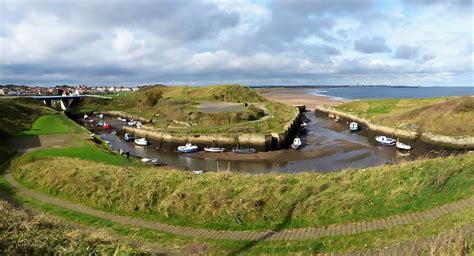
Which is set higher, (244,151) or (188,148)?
(188,148)

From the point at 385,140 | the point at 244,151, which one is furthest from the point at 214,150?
the point at 385,140

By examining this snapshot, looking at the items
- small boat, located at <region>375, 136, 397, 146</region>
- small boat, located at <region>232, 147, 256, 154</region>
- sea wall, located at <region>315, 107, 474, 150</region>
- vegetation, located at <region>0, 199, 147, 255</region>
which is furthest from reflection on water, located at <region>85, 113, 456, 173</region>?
vegetation, located at <region>0, 199, 147, 255</region>

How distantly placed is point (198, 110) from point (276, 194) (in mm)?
75367

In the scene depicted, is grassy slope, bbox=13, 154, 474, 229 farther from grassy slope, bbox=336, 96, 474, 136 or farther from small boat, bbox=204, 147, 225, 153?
grassy slope, bbox=336, 96, 474, 136

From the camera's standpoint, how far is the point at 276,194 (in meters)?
16.8

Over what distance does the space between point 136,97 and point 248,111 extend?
79.6m

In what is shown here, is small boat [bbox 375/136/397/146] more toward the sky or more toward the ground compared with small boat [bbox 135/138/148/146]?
more toward the sky

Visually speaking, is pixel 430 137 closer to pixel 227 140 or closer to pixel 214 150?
pixel 227 140

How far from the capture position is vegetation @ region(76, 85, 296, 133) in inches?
2776

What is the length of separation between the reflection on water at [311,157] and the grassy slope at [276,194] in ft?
85.4

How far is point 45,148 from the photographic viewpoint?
44094mm

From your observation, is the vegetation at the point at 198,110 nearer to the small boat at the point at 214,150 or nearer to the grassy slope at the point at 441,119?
the small boat at the point at 214,150

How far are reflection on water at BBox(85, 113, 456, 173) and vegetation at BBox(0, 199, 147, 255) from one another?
112 ft

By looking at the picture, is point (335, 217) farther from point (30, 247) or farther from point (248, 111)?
point (248, 111)
